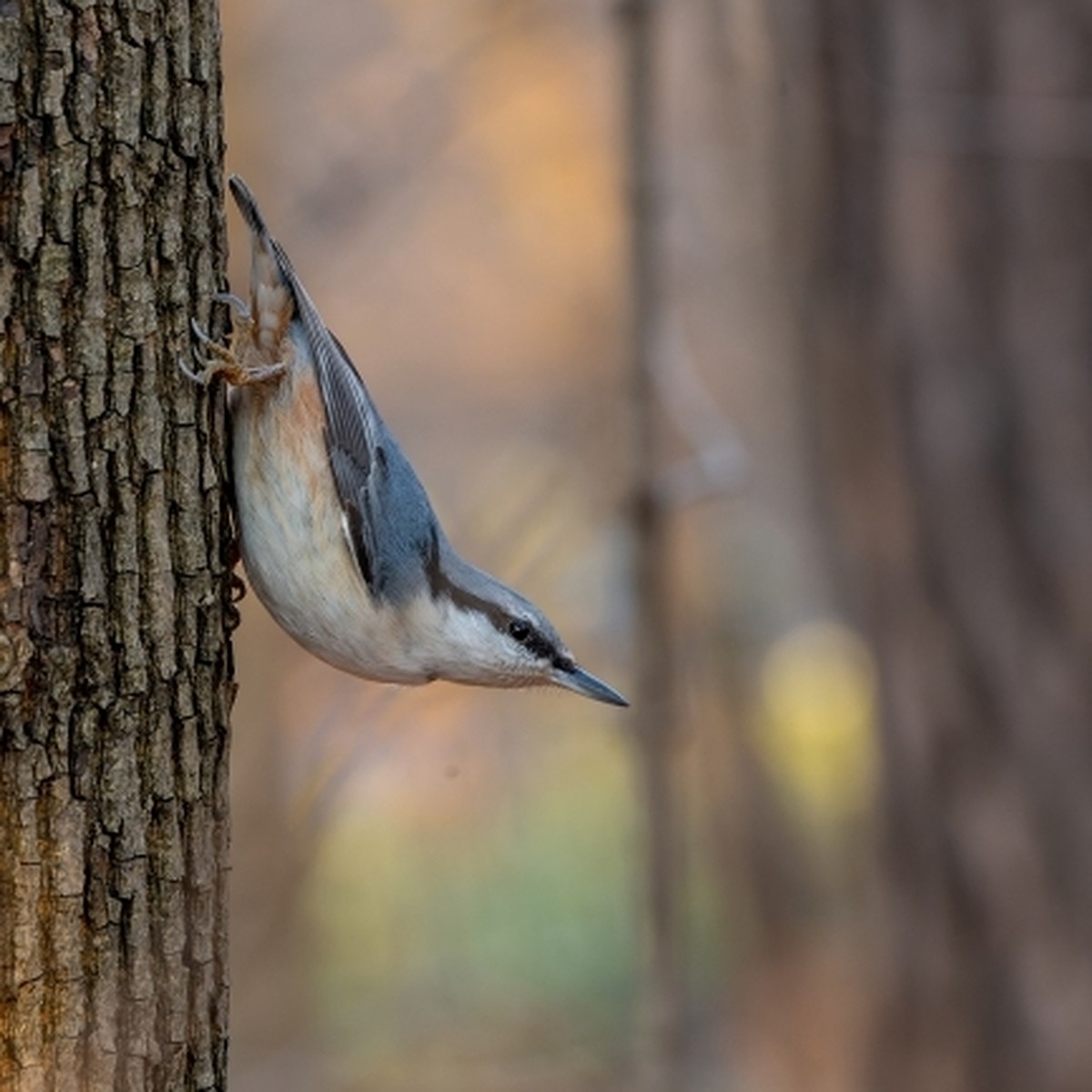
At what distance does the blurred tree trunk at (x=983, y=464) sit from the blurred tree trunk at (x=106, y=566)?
Result: 2852mm

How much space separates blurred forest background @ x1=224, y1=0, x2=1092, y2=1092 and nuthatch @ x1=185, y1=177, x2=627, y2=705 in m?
0.76

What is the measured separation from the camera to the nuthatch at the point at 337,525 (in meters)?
2.93

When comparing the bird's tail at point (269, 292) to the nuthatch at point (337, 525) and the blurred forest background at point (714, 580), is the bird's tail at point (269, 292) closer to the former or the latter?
the nuthatch at point (337, 525)

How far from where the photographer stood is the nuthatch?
293 centimetres

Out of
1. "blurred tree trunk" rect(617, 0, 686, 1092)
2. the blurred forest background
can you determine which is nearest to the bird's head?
the blurred forest background

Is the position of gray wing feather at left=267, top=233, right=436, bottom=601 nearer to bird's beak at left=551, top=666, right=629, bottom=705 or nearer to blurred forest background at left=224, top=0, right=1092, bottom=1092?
bird's beak at left=551, top=666, right=629, bottom=705

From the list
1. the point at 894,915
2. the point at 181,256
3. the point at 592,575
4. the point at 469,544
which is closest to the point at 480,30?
the point at 469,544

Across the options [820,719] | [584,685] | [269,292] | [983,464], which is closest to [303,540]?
[269,292]

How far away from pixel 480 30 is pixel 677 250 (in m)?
2.39

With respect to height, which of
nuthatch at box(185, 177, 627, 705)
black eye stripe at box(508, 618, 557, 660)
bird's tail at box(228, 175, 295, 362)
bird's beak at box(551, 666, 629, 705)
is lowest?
bird's beak at box(551, 666, 629, 705)

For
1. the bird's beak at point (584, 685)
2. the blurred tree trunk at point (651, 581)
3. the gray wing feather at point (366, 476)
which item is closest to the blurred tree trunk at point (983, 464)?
the blurred tree trunk at point (651, 581)

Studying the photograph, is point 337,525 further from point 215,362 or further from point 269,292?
point 215,362

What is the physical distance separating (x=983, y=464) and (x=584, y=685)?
5.50ft

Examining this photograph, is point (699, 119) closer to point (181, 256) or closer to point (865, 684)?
point (865, 684)
